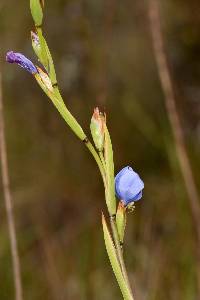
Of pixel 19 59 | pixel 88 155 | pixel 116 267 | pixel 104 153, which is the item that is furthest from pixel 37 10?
pixel 88 155

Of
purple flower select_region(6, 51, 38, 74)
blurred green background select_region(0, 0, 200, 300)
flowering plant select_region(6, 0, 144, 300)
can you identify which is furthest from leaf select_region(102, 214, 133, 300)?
blurred green background select_region(0, 0, 200, 300)

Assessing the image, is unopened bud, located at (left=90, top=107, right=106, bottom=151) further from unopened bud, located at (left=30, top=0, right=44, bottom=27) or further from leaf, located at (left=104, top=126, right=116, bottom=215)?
unopened bud, located at (left=30, top=0, right=44, bottom=27)

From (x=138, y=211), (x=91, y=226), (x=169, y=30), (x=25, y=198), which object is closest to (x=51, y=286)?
(x=91, y=226)

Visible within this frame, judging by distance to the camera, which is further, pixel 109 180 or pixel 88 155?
pixel 88 155

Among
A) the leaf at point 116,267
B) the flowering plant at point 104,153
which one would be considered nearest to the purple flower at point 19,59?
the flowering plant at point 104,153

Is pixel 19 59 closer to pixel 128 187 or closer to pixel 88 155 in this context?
pixel 128 187

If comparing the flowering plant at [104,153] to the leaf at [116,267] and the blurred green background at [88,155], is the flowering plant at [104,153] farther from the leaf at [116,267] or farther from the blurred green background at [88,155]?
the blurred green background at [88,155]

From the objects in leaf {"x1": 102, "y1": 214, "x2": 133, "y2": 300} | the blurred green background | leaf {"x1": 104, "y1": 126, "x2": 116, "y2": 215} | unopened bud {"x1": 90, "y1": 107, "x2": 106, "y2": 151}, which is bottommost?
leaf {"x1": 102, "y1": 214, "x2": 133, "y2": 300}
